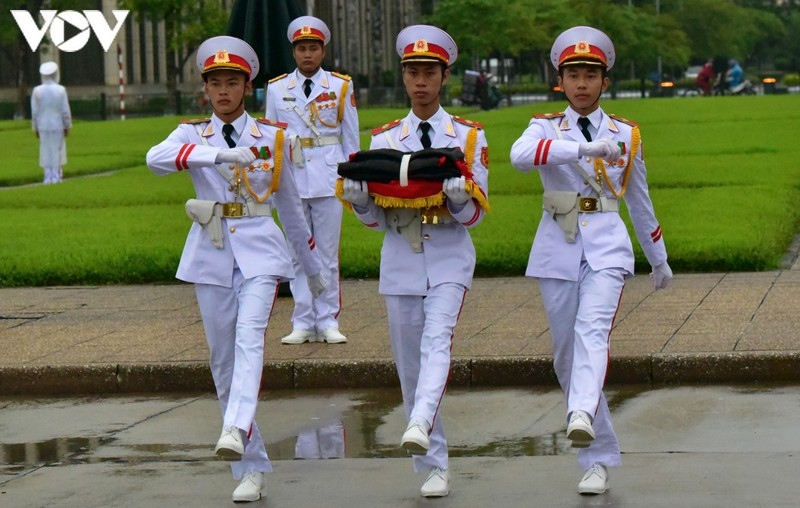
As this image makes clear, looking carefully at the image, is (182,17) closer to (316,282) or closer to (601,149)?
(316,282)

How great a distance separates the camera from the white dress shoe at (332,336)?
10.7 metres

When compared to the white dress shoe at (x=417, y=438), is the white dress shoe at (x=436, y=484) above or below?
below

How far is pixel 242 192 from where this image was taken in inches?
276

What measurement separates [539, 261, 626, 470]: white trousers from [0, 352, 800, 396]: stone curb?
2636 millimetres

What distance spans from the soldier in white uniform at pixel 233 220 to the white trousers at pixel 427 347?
0.58 m

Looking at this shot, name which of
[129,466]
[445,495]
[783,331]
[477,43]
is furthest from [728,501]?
[477,43]

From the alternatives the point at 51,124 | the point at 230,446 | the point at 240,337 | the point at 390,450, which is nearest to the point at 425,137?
the point at 240,337

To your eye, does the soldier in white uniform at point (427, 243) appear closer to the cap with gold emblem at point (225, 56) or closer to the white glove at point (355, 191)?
the white glove at point (355, 191)

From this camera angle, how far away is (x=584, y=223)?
682cm

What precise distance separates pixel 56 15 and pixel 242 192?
58247mm

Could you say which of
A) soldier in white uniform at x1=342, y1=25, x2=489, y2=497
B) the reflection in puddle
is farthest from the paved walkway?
soldier in white uniform at x1=342, y1=25, x2=489, y2=497

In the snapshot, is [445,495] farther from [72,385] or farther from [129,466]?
[72,385]

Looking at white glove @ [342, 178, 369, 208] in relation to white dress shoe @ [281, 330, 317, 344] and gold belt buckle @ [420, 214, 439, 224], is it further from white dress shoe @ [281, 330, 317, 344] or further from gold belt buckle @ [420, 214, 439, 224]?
white dress shoe @ [281, 330, 317, 344]

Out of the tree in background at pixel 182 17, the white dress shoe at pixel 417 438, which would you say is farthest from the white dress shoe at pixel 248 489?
the tree in background at pixel 182 17
